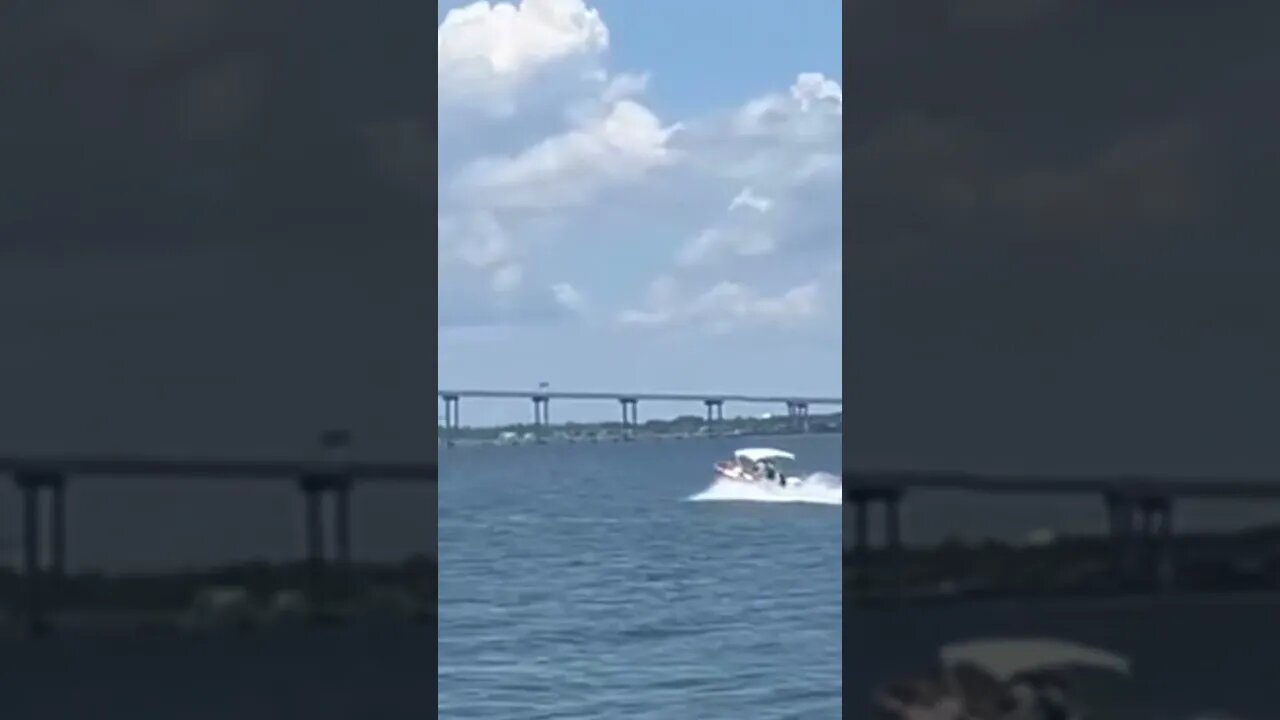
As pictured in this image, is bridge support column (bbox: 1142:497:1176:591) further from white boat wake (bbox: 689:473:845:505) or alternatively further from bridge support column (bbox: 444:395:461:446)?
white boat wake (bbox: 689:473:845:505)

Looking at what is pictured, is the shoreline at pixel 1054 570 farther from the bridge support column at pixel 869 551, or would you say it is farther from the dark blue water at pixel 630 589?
the dark blue water at pixel 630 589

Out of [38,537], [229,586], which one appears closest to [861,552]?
[229,586]

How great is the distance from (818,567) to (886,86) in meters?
4.42

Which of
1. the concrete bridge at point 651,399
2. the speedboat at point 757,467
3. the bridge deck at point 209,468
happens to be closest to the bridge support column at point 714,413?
the concrete bridge at point 651,399

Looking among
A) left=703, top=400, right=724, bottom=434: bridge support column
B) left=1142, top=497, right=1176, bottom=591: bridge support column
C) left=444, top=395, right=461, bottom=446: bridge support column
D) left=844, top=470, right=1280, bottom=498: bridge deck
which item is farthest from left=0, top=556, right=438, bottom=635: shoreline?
left=703, top=400, right=724, bottom=434: bridge support column

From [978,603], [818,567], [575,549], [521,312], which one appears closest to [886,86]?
[978,603]

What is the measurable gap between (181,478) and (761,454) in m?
6.02

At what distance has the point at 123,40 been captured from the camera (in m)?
3.52

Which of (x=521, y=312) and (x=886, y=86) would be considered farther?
(x=521, y=312)

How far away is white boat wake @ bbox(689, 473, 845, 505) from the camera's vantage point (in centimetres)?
838

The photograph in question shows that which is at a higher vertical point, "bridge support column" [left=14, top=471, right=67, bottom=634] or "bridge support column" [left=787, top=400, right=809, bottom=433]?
"bridge support column" [left=787, top=400, right=809, bottom=433]

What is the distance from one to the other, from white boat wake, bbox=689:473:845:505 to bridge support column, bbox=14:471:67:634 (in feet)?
14.7

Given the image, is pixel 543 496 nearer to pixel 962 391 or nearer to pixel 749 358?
pixel 749 358

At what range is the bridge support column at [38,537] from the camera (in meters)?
3.46
